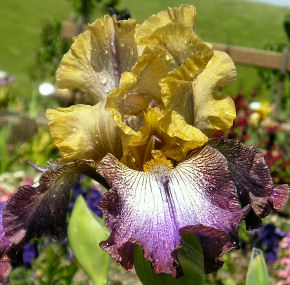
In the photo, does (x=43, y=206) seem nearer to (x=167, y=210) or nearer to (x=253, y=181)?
(x=167, y=210)

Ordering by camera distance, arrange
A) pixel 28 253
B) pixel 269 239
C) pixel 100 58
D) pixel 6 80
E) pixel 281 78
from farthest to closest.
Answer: pixel 6 80 → pixel 281 78 → pixel 269 239 → pixel 28 253 → pixel 100 58

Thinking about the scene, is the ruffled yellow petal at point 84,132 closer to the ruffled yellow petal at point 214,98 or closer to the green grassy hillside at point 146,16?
the ruffled yellow petal at point 214,98

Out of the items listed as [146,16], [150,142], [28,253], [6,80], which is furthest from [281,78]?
[146,16]

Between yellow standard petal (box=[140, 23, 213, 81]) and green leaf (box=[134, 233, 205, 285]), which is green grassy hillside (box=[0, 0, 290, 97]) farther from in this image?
green leaf (box=[134, 233, 205, 285])

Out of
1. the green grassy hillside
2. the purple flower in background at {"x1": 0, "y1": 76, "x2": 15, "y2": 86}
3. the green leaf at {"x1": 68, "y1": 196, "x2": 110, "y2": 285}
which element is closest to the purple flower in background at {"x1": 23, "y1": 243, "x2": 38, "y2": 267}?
the green leaf at {"x1": 68, "y1": 196, "x2": 110, "y2": 285}

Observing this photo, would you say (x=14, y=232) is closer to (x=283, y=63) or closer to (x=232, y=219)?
(x=232, y=219)
